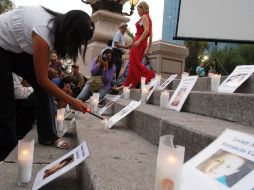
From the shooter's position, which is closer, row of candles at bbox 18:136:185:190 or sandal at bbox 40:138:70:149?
row of candles at bbox 18:136:185:190

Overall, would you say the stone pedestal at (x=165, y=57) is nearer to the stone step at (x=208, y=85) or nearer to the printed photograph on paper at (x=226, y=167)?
the stone step at (x=208, y=85)

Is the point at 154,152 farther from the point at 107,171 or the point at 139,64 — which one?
the point at 139,64

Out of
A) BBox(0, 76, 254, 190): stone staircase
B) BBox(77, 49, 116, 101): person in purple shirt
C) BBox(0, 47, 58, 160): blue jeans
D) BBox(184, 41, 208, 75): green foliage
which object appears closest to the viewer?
BBox(0, 76, 254, 190): stone staircase

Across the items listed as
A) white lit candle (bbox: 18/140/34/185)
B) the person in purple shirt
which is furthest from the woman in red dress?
white lit candle (bbox: 18/140/34/185)

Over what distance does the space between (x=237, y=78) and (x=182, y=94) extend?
509mm

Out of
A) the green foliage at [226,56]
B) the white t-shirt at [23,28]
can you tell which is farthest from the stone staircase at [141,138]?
the green foliage at [226,56]

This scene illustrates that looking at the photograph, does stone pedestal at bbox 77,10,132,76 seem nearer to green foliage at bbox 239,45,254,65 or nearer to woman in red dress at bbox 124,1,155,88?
woman in red dress at bbox 124,1,155,88

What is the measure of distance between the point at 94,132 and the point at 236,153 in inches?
66.2

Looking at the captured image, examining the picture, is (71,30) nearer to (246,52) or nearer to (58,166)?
(58,166)

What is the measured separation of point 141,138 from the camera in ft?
8.86

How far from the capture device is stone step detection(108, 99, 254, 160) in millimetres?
1702

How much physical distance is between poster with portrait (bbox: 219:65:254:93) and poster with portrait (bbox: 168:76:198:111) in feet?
0.91

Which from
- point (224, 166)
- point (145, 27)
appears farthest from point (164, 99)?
point (145, 27)

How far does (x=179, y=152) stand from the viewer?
1173 millimetres
